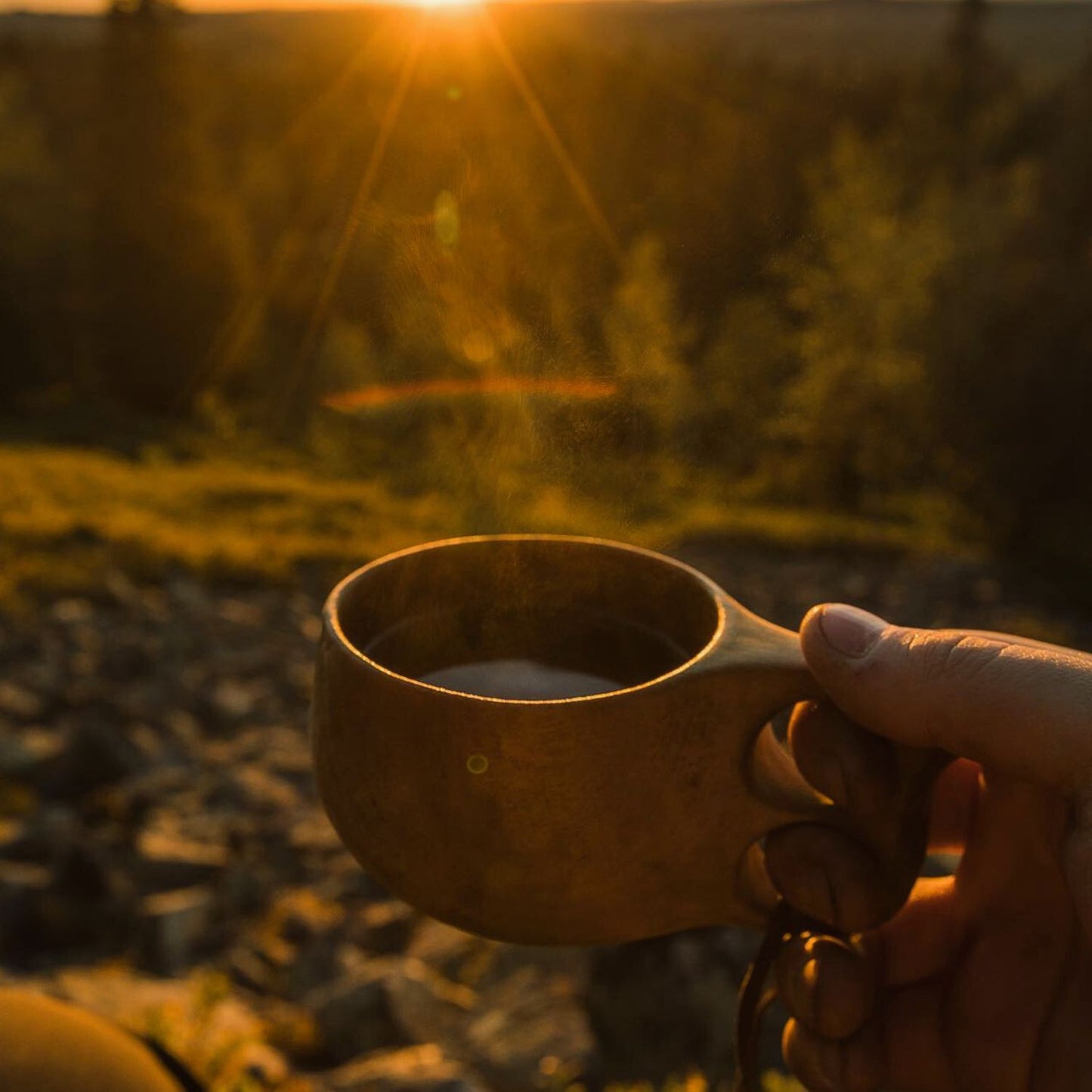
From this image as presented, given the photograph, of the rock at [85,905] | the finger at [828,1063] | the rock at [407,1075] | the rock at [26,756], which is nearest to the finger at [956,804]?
the finger at [828,1063]

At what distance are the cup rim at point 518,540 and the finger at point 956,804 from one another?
2.62 ft

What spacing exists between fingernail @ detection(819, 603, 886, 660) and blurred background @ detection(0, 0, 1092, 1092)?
1.22 metres

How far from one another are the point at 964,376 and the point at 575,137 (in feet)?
70.8

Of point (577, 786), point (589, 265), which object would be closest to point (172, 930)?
point (577, 786)

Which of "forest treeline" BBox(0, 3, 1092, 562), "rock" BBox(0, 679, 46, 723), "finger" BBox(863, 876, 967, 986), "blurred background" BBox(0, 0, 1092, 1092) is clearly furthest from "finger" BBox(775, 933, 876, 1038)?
"rock" BBox(0, 679, 46, 723)

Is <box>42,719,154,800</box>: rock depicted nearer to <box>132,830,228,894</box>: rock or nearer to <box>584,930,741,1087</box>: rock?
<box>132,830,228,894</box>: rock

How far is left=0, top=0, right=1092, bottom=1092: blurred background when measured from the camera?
3.68 m

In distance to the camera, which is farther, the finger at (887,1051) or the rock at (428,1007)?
the rock at (428,1007)

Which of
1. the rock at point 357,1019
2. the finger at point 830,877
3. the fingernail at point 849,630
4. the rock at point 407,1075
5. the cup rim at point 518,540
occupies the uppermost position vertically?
the cup rim at point 518,540

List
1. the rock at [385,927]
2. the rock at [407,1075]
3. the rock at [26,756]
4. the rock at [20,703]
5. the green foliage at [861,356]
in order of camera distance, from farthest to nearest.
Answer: the green foliage at [861,356] → the rock at [20,703] → the rock at [26,756] → the rock at [385,927] → the rock at [407,1075]

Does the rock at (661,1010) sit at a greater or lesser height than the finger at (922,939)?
lesser

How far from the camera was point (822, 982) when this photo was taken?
1647 millimetres

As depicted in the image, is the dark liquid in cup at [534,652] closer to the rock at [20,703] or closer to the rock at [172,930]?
the rock at [172,930]

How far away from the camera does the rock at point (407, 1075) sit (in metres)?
2.96
